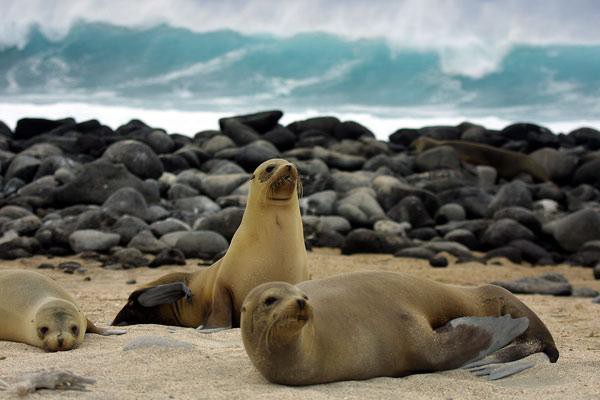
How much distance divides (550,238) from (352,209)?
3133 mm

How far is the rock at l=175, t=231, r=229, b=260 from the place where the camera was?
39.1ft

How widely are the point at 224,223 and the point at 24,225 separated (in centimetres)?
299

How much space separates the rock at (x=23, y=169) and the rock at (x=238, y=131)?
561 centimetres

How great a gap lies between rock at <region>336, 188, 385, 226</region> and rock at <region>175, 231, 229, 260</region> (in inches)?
129

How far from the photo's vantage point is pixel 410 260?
12.4 metres

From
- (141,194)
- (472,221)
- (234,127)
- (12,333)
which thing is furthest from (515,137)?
(12,333)

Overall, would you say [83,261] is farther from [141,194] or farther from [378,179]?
[378,179]

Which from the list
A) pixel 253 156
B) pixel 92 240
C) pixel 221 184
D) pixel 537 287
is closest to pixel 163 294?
pixel 537 287

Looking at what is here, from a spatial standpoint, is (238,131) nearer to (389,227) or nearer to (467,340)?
(389,227)

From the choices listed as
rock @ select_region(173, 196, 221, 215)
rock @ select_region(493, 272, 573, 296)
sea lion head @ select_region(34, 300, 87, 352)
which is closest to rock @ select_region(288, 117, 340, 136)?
rock @ select_region(173, 196, 221, 215)

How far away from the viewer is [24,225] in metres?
13.6

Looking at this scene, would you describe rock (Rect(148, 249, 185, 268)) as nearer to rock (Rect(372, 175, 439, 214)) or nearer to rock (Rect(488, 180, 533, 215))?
rock (Rect(372, 175, 439, 214))

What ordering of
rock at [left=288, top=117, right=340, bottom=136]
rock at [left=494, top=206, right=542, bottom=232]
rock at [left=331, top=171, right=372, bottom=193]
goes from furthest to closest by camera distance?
1. rock at [left=288, top=117, right=340, bottom=136]
2. rock at [left=331, top=171, right=372, bottom=193]
3. rock at [left=494, top=206, right=542, bottom=232]

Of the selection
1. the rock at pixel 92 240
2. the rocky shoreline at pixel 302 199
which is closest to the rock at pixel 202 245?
the rocky shoreline at pixel 302 199
